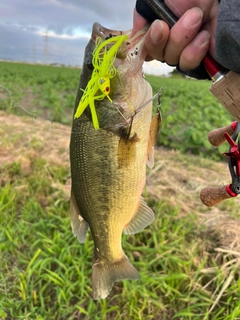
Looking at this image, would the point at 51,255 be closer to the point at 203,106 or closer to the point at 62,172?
the point at 62,172

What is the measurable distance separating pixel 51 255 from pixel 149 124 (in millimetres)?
2105

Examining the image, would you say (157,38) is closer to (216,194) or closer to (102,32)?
(102,32)

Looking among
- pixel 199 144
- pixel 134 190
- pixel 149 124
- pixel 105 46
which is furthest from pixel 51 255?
pixel 199 144

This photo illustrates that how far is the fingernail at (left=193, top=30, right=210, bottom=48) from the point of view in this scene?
4.55 ft

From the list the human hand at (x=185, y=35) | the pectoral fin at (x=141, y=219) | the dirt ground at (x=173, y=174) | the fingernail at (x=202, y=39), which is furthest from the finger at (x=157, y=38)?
the dirt ground at (x=173, y=174)

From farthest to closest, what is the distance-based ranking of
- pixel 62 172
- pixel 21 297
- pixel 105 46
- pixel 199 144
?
pixel 199 144, pixel 62 172, pixel 21 297, pixel 105 46

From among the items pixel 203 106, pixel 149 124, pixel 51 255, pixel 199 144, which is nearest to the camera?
pixel 149 124

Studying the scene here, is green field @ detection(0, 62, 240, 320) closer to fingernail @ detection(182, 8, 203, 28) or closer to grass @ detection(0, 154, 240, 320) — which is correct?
grass @ detection(0, 154, 240, 320)

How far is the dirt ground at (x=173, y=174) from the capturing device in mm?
3728

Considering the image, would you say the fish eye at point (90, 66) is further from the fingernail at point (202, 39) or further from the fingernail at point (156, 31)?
the fingernail at point (202, 39)

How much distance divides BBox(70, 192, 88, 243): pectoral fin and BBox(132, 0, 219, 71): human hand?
91 cm

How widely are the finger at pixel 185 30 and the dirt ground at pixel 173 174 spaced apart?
7.74 feet

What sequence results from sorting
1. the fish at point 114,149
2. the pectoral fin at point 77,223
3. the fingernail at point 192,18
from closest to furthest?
the fingernail at point 192,18, the fish at point 114,149, the pectoral fin at point 77,223

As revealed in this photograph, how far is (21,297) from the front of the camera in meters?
3.05
